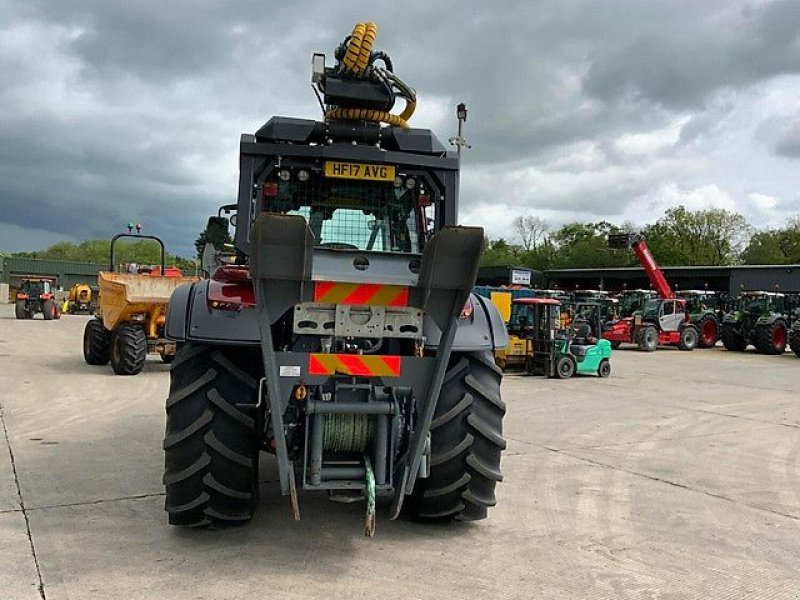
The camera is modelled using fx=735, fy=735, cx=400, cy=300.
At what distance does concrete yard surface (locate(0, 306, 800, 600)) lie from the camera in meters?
3.88

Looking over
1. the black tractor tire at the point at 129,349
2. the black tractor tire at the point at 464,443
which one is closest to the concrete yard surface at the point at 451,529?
the black tractor tire at the point at 464,443

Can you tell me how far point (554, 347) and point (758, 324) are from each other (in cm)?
1386

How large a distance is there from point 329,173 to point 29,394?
305 inches

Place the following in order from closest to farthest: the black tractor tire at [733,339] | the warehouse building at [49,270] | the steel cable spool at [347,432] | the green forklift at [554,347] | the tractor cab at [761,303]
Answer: the steel cable spool at [347,432] → the green forklift at [554,347] → the tractor cab at [761,303] → the black tractor tire at [733,339] → the warehouse building at [49,270]

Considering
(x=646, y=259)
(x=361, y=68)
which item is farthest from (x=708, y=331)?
(x=361, y=68)

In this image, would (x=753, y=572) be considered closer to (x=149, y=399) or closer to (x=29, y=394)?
(x=149, y=399)

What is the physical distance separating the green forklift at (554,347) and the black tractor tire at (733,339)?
1269 cm

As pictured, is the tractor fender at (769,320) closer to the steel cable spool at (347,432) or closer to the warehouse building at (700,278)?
the warehouse building at (700,278)

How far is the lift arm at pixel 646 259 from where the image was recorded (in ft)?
89.8

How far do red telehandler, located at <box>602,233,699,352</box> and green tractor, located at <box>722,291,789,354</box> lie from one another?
1.42 m

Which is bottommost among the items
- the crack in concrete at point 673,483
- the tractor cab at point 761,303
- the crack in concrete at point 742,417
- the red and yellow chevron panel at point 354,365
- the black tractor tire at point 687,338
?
the crack in concrete at point 742,417

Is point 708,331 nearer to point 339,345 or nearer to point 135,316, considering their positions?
point 135,316

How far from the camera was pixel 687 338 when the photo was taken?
27016 millimetres

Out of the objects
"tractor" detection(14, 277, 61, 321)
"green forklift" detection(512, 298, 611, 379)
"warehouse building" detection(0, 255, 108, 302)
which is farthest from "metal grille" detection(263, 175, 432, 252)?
"warehouse building" detection(0, 255, 108, 302)
